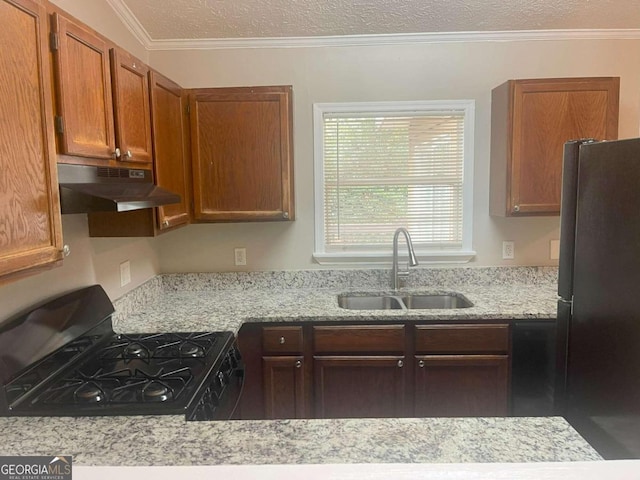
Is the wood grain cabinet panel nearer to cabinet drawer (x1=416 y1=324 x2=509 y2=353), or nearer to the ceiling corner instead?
the ceiling corner

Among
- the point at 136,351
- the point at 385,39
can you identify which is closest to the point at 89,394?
the point at 136,351

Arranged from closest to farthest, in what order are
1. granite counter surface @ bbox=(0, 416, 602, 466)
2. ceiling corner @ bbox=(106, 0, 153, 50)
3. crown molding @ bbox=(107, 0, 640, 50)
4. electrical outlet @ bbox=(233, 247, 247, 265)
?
granite counter surface @ bbox=(0, 416, 602, 466) < ceiling corner @ bbox=(106, 0, 153, 50) < crown molding @ bbox=(107, 0, 640, 50) < electrical outlet @ bbox=(233, 247, 247, 265)

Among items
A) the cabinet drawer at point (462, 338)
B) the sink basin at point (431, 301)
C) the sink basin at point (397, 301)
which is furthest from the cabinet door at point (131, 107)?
the sink basin at point (431, 301)

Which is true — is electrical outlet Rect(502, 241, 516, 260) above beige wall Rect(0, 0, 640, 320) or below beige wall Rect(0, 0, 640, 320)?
below

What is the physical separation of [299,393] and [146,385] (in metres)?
1.08

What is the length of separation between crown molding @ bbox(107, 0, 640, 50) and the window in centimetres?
38

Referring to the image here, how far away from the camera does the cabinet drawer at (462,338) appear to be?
230cm

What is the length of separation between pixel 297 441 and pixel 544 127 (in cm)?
224

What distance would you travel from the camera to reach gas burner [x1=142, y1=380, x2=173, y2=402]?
1357mm

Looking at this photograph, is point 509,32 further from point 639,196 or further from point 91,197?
point 91,197

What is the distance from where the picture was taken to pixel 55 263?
1.28 m

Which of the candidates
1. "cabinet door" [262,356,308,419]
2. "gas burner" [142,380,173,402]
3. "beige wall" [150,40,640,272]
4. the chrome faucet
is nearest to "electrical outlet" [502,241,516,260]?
"beige wall" [150,40,640,272]

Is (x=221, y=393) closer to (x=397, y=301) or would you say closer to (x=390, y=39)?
(x=397, y=301)

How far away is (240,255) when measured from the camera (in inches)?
116
